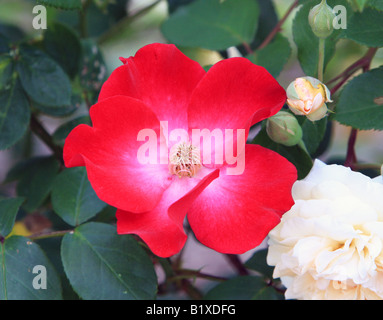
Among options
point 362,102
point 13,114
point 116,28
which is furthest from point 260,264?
point 116,28

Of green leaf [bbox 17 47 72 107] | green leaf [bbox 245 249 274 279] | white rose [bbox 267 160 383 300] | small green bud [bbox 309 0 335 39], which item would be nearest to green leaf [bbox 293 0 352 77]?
small green bud [bbox 309 0 335 39]

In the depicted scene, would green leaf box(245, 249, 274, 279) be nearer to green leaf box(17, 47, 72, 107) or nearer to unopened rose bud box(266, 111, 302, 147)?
unopened rose bud box(266, 111, 302, 147)

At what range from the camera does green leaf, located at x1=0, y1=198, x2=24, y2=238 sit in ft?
2.54

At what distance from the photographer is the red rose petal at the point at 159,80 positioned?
0.68 metres

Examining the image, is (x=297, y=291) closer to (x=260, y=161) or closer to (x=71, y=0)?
(x=260, y=161)

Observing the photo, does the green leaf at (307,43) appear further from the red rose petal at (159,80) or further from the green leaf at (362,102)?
the red rose petal at (159,80)

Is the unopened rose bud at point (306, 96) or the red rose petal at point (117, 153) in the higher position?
the unopened rose bud at point (306, 96)

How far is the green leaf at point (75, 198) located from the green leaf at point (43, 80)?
0.46 ft

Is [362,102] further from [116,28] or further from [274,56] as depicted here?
[116,28]

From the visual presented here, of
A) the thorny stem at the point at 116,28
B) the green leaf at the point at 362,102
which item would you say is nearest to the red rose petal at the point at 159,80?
the green leaf at the point at 362,102

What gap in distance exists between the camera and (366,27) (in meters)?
0.75

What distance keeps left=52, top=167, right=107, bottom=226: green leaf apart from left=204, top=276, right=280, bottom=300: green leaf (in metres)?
0.25

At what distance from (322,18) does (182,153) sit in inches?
11.0

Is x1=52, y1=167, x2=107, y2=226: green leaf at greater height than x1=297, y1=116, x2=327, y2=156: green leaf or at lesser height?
lesser
